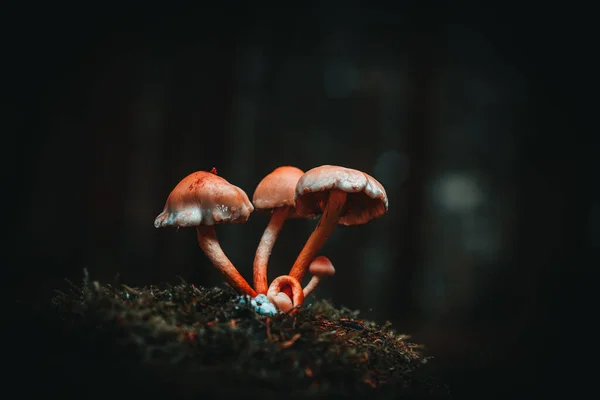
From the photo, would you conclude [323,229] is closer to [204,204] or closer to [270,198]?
[270,198]

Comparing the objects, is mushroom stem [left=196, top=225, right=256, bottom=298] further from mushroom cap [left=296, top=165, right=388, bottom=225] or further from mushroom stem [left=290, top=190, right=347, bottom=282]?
mushroom cap [left=296, top=165, right=388, bottom=225]

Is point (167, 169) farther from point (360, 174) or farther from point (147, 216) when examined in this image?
point (360, 174)

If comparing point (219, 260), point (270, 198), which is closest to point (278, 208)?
point (270, 198)

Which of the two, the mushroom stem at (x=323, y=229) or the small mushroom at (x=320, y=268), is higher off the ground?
the mushroom stem at (x=323, y=229)

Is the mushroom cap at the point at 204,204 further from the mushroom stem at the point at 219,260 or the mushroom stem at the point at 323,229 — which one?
the mushroom stem at the point at 323,229

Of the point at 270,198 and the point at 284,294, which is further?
the point at 270,198

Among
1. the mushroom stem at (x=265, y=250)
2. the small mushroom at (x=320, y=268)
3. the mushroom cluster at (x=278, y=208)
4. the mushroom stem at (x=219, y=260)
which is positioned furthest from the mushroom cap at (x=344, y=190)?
the mushroom stem at (x=219, y=260)

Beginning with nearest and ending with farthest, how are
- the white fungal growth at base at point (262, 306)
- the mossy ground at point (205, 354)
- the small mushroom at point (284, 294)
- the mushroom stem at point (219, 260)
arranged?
the mossy ground at point (205, 354)
the white fungal growth at base at point (262, 306)
the small mushroom at point (284, 294)
the mushroom stem at point (219, 260)
